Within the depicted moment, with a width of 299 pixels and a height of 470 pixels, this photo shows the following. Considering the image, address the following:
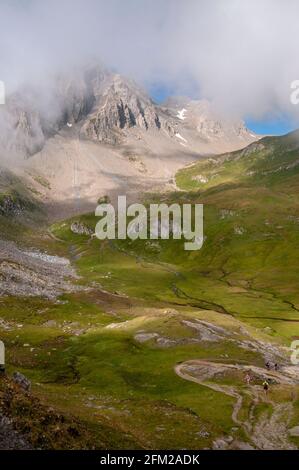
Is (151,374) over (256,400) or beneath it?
beneath

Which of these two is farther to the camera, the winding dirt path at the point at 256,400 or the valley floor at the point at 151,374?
the winding dirt path at the point at 256,400

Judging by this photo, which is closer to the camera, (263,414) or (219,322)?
(263,414)

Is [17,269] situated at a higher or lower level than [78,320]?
higher

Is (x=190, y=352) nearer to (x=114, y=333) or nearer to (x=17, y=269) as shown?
(x=114, y=333)

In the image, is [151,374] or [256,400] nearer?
[256,400]

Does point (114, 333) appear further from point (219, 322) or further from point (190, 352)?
point (219, 322)

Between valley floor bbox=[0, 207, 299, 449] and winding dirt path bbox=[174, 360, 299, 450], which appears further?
winding dirt path bbox=[174, 360, 299, 450]

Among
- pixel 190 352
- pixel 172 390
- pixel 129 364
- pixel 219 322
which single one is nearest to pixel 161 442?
pixel 172 390
